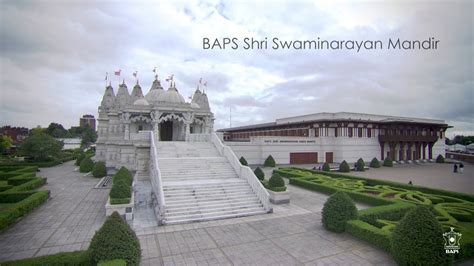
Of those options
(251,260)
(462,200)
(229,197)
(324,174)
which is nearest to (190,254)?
(251,260)

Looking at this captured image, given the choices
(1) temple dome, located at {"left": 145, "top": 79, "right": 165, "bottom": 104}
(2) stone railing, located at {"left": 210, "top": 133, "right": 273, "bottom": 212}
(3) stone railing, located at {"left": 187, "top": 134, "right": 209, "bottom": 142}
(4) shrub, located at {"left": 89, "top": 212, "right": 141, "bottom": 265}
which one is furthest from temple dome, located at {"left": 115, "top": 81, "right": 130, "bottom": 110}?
(4) shrub, located at {"left": 89, "top": 212, "right": 141, "bottom": 265}

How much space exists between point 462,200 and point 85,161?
39.1 meters

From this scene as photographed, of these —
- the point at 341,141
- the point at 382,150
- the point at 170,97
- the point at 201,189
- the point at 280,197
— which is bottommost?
the point at 280,197

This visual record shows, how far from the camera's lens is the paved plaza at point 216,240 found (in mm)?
9648

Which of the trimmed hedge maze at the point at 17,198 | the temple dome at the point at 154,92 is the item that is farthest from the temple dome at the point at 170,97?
the trimmed hedge maze at the point at 17,198

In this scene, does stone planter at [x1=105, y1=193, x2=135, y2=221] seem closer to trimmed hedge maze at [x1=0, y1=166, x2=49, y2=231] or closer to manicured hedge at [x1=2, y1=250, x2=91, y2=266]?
trimmed hedge maze at [x1=0, y1=166, x2=49, y2=231]

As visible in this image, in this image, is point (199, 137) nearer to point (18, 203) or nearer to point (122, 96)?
point (18, 203)

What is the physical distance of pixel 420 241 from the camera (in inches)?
323

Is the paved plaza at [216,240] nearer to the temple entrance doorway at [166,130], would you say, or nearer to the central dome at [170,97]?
the temple entrance doorway at [166,130]

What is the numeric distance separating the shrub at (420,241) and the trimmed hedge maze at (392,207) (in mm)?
1362

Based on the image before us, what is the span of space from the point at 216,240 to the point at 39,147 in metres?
42.2

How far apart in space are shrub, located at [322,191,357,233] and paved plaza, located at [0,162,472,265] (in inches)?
15.0

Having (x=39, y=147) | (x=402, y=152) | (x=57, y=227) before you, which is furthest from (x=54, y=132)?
(x=402, y=152)

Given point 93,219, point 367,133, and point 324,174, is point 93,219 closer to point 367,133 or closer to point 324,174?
point 324,174
